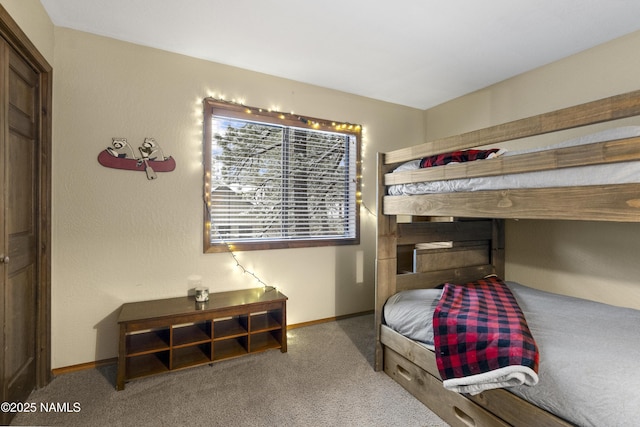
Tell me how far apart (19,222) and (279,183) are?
176cm

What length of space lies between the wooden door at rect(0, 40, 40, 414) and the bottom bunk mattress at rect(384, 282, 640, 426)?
7.09 ft

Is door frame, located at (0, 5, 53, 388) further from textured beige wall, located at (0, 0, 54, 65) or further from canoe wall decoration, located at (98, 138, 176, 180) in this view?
canoe wall decoration, located at (98, 138, 176, 180)

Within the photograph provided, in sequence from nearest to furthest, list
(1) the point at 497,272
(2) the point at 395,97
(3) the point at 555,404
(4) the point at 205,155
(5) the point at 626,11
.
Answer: (3) the point at 555,404 < (5) the point at 626,11 < (4) the point at 205,155 < (1) the point at 497,272 < (2) the point at 395,97

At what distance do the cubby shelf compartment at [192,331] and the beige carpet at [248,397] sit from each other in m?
0.08

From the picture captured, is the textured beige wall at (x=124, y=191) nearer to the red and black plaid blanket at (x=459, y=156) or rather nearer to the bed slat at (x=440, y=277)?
the bed slat at (x=440, y=277)

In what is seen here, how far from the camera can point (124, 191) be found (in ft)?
7.33

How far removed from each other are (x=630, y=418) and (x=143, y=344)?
2518mm

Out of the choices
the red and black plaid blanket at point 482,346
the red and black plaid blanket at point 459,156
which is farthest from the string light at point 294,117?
the red and black plaid blanket at point 482,346

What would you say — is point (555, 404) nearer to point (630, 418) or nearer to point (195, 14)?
point (630, 418)

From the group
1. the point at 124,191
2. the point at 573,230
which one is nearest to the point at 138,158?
the point at 124,191

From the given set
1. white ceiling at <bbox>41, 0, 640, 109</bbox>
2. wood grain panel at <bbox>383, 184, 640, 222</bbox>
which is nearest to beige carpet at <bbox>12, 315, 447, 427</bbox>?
wood grain panel at <bbox>383, 184, 640, 222</bbox>

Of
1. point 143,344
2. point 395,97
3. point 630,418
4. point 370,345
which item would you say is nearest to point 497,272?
point 370,345

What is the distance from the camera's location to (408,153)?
192 centimetres

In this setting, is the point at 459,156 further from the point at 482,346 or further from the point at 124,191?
the point at 124,191
